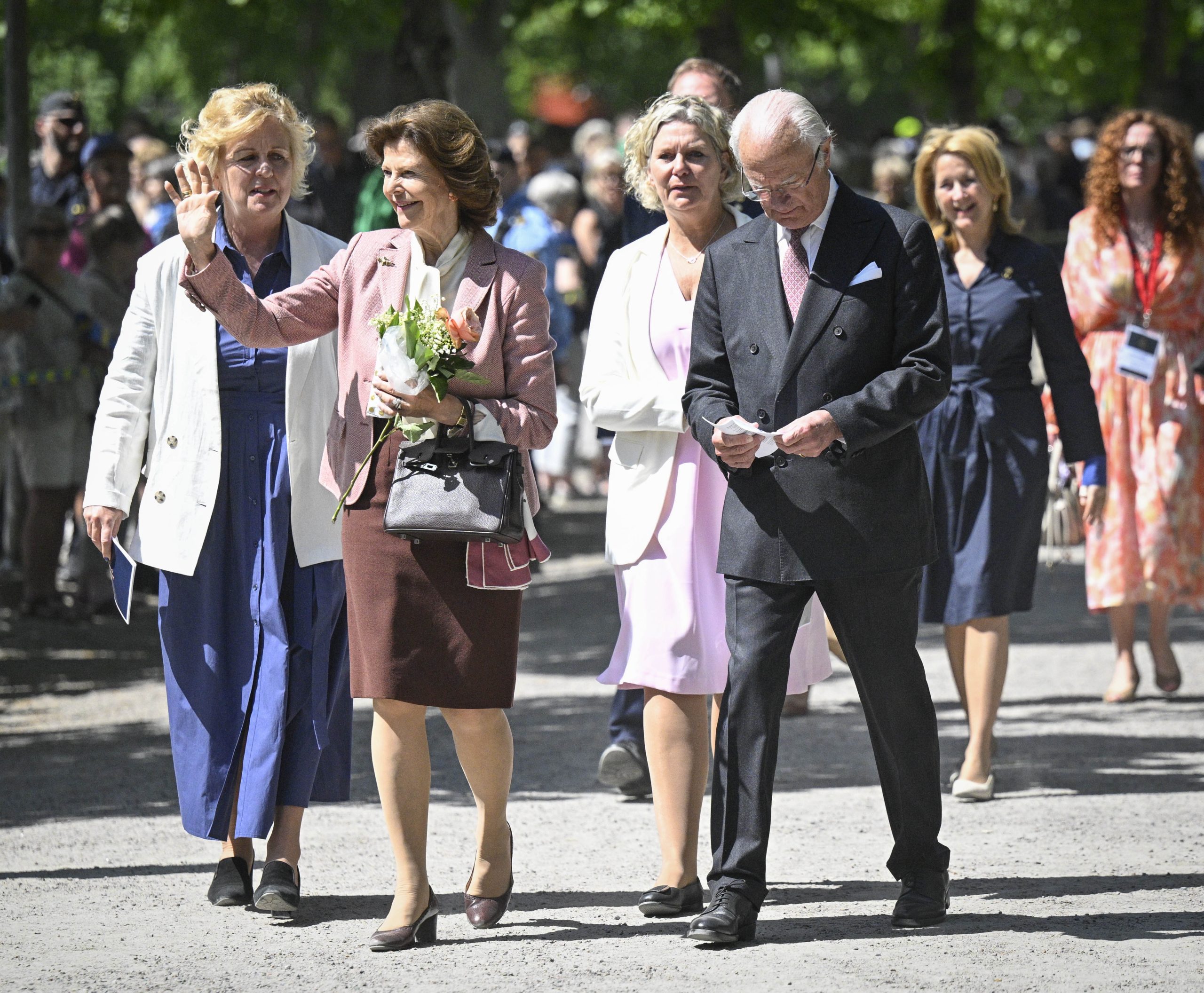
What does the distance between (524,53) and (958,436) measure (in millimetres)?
45125

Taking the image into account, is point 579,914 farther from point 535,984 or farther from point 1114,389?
point 1114,389

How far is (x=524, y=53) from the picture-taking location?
166 ft

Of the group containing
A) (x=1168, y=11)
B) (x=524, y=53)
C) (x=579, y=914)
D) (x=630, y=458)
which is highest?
(x=524, y=53)

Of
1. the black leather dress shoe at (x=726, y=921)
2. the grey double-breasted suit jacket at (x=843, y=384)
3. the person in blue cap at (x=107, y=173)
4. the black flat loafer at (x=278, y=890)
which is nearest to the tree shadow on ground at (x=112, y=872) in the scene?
the black flat loafer at (x=278, y=890)

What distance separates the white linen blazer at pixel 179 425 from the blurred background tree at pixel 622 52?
836cm

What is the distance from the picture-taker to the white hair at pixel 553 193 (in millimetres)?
15547

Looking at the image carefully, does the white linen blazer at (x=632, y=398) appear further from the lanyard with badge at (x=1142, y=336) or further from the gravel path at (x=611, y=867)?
the lanyard with badge at (x=1142, y=336)

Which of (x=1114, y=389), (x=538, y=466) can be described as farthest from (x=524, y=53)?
(x=1114, y=389)

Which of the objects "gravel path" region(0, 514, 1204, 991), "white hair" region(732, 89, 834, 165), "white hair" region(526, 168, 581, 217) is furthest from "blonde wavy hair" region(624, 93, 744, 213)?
"white hair" region(526, 168, 581, 217)

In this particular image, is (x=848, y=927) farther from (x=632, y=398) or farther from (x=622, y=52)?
(x=622, y=52)

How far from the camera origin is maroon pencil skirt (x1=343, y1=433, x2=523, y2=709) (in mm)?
5074

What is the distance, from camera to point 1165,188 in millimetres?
8398

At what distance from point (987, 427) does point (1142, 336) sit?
5.58 ft

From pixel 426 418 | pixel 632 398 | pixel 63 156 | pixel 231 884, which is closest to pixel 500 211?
pixel 63 156
